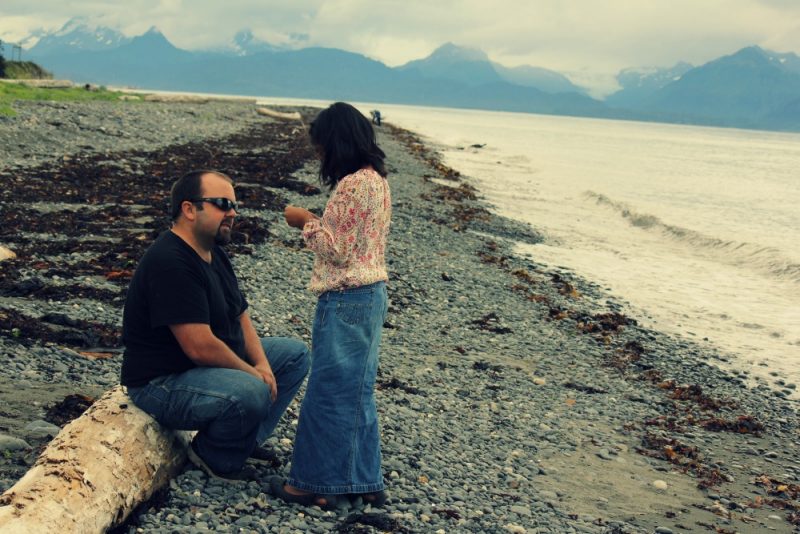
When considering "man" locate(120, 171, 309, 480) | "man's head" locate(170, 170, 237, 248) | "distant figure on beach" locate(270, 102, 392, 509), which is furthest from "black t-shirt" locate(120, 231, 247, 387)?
"distant figure on beach" locate(270, 102, 392, 509)

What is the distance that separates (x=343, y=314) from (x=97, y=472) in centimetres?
177

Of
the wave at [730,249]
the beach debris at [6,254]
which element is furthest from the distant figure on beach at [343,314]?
the wave at [730,249]

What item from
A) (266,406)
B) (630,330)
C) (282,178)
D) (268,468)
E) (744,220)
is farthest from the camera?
(744,220)

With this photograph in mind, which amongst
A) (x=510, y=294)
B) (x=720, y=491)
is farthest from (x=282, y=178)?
(x=720, y=491)

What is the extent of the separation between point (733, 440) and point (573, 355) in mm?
2822

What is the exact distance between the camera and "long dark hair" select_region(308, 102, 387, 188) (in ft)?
17.0

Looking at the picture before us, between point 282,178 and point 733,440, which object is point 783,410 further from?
point 282,178

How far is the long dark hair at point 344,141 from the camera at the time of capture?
519cm

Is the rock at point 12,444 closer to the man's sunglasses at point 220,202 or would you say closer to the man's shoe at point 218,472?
the man's shoe at point 218,472

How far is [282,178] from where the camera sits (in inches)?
933

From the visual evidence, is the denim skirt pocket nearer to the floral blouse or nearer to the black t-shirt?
the floral blouse

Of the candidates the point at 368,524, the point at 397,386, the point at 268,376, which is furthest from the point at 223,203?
the point at 397,386

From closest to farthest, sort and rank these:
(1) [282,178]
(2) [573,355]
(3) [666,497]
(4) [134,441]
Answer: (4) [134,441], (3) [666,497], (2) [573,355], (1) [282,178]

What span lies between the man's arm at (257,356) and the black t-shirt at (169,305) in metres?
0.10
